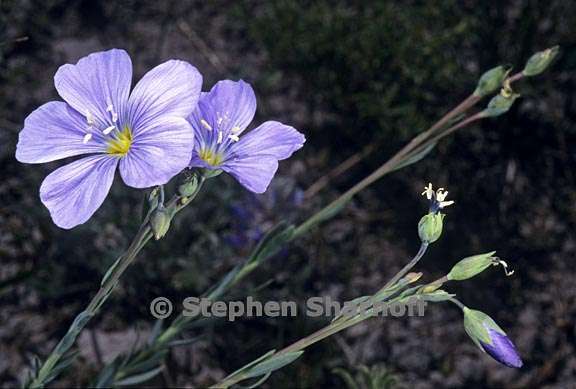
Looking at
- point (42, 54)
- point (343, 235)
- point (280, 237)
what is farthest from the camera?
point (42, 54)

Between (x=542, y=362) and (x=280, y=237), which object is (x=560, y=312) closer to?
(x=542, y=362)

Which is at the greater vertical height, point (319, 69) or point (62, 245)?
point (319, 69)

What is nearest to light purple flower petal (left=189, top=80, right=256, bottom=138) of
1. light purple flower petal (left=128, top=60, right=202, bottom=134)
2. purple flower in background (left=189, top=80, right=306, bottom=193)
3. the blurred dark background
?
purple flower in background (left=189, top=80, right=306, bottom=193)

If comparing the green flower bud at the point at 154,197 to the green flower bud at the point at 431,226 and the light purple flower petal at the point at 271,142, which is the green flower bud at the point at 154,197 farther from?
the green flower bud at the point at 431,226

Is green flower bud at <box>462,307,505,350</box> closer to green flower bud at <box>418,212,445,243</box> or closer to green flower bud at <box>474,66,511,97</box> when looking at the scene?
green flower bud at <box>418,212,445,243</box>

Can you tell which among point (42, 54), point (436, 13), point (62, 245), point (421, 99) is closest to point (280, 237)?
point (62, 245)

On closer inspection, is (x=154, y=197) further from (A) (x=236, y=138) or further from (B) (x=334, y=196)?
(B) (x=334, y=196)

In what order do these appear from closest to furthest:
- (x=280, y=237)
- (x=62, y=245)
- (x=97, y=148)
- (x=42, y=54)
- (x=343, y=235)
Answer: (x=97, y=148) → (x=280, y=237) → (x=62, y=245) → (x=343, y=235) → (x=42, y=54)
